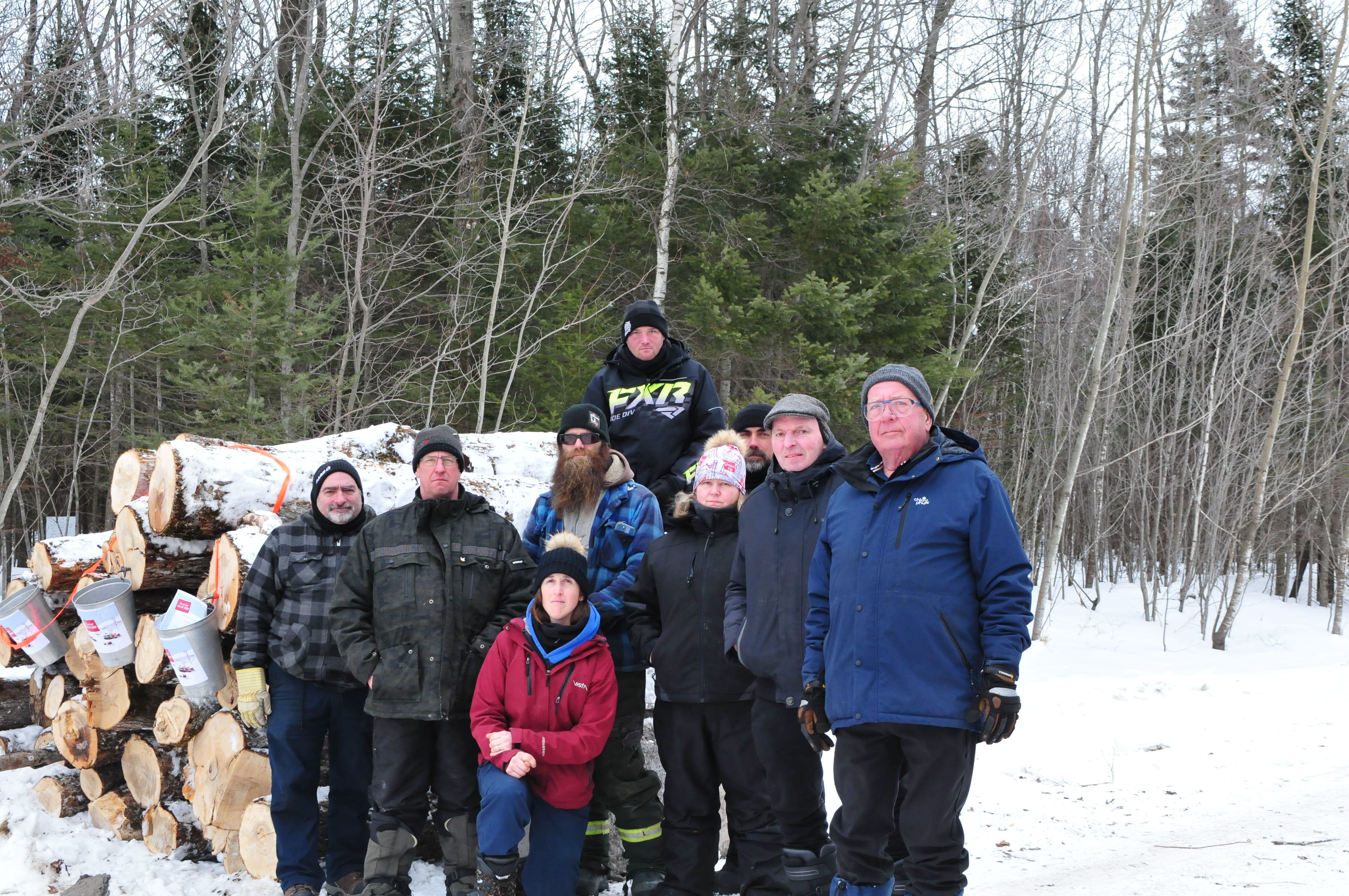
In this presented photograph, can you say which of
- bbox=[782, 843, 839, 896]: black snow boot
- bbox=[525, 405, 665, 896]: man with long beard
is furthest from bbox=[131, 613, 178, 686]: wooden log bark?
bbox=[782, 843, 839, 896]: black snow boot

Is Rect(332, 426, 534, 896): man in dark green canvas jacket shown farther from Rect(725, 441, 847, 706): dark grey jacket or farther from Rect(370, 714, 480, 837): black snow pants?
Rect(725, 441, 847, 706): dark grey jacket

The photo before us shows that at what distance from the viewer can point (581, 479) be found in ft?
14.6

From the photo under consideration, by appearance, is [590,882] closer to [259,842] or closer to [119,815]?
[259,842]

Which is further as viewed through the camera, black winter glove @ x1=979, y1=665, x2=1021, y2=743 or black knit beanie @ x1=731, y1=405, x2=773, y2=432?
black knit beanie @ x1=731, y1=405, x2=773, y2=432

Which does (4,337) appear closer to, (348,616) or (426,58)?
(426,58)

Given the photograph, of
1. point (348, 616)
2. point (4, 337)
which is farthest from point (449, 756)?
point (4, 337)

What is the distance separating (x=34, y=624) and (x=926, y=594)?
575 centimetres

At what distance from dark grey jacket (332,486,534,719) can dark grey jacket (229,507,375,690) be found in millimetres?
255

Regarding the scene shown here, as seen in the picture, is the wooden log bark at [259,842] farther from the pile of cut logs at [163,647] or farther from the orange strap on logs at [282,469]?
the orange strap on logs at [282,469]

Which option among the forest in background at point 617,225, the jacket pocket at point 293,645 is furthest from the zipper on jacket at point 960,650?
the forest in background at point 617,225

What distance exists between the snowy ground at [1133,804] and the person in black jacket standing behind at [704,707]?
0.77 m

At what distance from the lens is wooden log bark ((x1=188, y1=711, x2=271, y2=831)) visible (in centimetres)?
464

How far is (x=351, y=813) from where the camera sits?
14.6 ft

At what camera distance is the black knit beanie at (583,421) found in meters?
4.48
